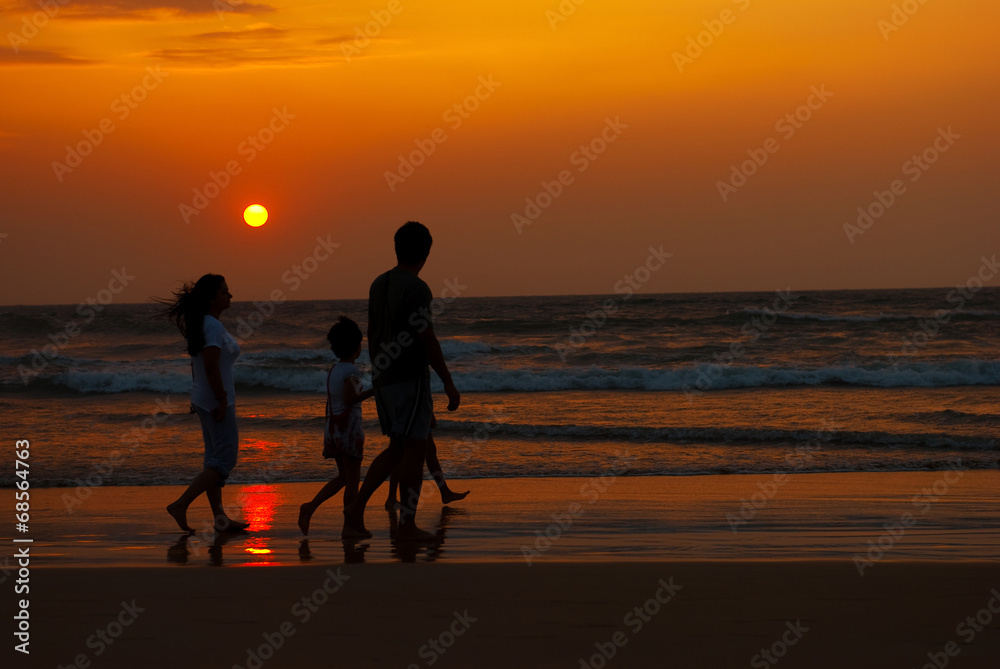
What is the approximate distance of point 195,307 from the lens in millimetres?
5418

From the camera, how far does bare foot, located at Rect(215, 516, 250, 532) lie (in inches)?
231

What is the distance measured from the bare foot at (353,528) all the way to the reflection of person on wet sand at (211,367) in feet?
2.80

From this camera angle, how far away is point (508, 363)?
24.7m

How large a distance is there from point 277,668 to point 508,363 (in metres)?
21.4

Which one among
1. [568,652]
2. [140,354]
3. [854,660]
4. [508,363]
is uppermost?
[140,354]

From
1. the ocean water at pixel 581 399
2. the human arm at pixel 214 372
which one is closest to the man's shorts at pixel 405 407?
the human arm at pixel 214 372

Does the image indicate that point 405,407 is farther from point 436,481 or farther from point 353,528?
point 436,481

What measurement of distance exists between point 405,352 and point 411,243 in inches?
25.3

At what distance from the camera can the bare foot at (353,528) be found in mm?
5551

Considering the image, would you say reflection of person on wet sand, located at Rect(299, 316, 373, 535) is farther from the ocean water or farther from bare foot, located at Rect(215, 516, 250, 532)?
the ocean water

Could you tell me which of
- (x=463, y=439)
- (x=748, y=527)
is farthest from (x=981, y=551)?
(x=463, y=439)

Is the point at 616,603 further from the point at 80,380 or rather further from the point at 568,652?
the point at 80,380

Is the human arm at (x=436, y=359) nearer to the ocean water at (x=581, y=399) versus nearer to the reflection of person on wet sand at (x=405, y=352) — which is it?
the reflection of person on wet sand at (x=405, y=352)

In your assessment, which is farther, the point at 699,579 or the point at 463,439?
the point at 463,439
